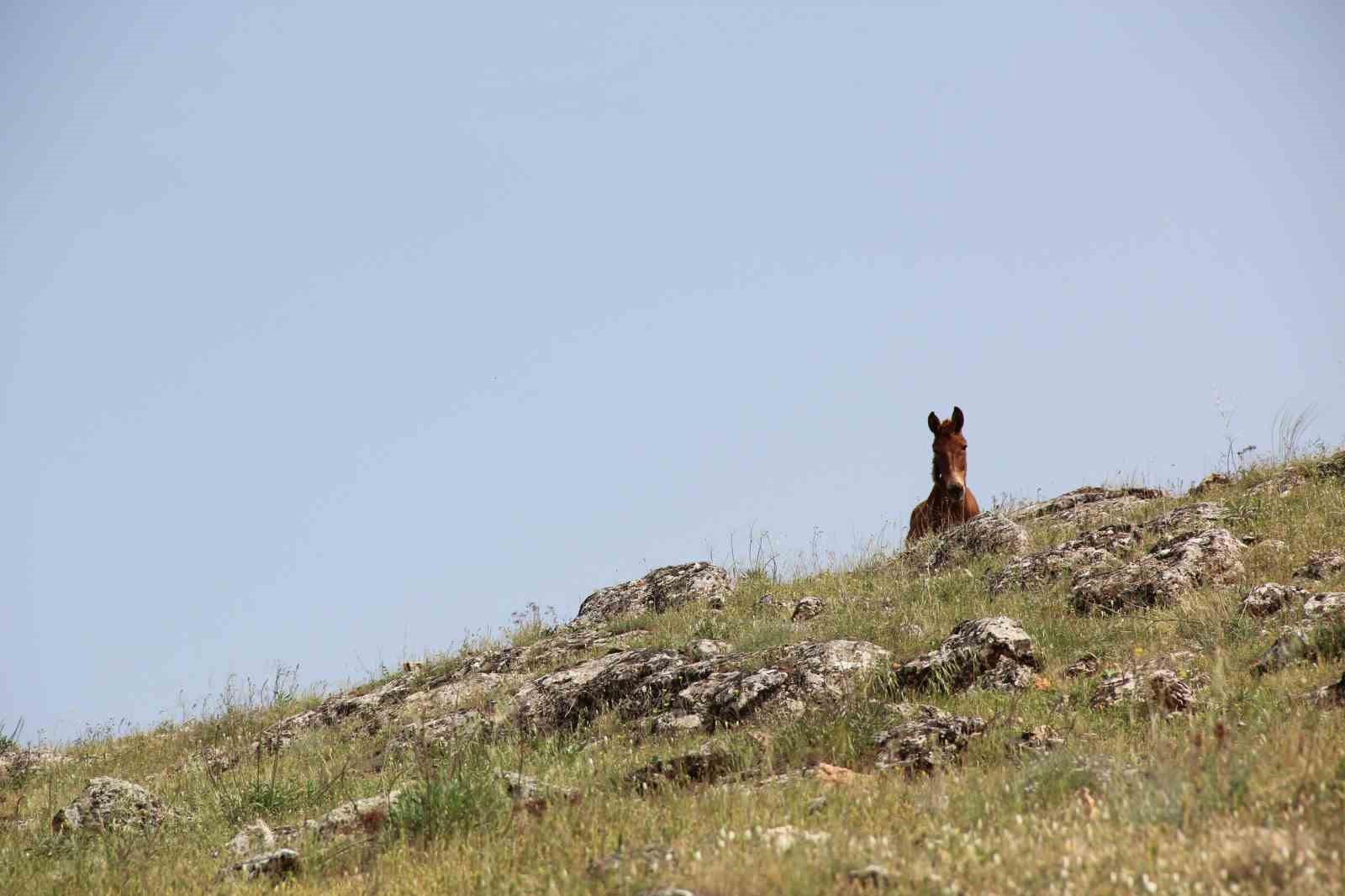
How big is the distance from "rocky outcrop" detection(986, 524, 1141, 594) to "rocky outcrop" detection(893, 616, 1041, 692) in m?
2.76

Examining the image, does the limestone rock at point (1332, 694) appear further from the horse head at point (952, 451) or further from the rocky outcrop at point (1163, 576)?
the horse head at point (952, 451)

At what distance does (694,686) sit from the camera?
34.3 feet

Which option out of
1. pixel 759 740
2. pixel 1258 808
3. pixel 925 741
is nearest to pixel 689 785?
pixel 759 740

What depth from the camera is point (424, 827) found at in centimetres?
686

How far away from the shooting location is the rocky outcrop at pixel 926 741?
24.0 feet

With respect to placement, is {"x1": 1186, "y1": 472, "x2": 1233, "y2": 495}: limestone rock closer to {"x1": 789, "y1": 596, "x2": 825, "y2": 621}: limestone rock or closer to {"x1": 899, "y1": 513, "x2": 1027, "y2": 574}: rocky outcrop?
{"x1": 899, "y1": 513, "x2": 1027, "y2": 574}: rocky outcrop

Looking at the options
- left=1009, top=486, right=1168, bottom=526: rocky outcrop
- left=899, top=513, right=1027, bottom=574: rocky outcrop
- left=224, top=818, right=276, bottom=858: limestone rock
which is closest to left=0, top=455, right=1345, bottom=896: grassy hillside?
left=224, top=818, right=276, bottom=858: limestone rock

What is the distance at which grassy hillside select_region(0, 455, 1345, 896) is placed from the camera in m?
4.90

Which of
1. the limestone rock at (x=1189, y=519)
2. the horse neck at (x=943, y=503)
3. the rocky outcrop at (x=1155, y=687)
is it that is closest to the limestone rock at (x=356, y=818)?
the rocky outcrop at (x=1155, y=687)

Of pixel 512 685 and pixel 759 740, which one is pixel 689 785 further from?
pixel 512 685

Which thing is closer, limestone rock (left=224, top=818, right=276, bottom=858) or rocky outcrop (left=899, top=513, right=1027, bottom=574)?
limestone rock (left=224, top=818, right=276, bottom=858)

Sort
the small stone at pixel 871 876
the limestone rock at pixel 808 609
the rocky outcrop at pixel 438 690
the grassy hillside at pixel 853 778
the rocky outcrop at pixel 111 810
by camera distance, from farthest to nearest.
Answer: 1. the rocky outcrop at pixel 438 690
2. the limestone rock at pixel 808 609
3. the rocky outcrop at pixel 111 810
4. the grassy hillside at pixel 853 778
5. the small stone at pixel 871 876

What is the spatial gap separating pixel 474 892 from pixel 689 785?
2.25 meters

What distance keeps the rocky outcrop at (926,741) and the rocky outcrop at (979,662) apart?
3.86ft
